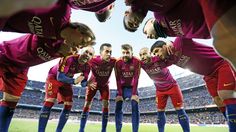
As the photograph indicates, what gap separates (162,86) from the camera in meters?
7.54

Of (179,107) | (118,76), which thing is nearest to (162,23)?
(179,107)

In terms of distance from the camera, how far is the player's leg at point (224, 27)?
0.85 meters

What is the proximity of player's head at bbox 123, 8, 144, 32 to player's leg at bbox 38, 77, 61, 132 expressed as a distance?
377cm

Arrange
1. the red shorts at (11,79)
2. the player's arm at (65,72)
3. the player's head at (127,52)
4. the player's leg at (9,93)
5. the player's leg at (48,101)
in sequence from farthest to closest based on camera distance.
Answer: the player's head at (127,52)
the player's arm at (65,72)
the player's leg at (48,101)
the red shorts at (11,79)
the player's leg at (9,93)

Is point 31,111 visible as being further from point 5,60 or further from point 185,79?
point 5,60

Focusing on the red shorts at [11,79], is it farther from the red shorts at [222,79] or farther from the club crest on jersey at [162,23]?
the red shorts at [222,79]

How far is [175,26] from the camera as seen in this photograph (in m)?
3.35

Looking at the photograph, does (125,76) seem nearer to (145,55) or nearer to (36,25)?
(145,55)

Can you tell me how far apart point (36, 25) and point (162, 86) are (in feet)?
17.2

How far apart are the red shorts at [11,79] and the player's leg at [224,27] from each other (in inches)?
186

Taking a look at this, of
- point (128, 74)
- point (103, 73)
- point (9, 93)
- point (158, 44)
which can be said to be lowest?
point (9, 93)

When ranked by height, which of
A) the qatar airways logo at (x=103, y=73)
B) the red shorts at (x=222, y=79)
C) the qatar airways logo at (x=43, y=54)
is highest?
the qatar airways logo at (x=103, y=73)

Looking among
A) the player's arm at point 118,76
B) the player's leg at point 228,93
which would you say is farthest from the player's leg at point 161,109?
the player's leg at point 228,93

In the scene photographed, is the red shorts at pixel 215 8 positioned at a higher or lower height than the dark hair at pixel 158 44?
lower
